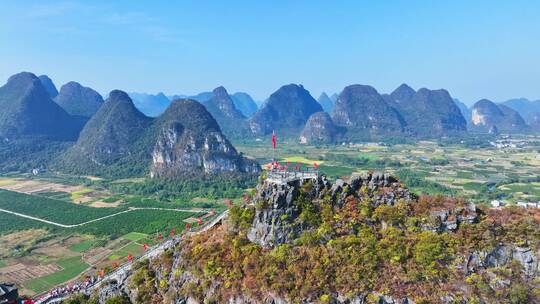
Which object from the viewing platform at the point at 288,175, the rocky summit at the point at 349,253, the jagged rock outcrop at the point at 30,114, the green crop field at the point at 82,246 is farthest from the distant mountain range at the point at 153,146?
the rocky summit at the point at 349,253

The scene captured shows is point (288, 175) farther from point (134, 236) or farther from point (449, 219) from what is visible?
point (134, 236)

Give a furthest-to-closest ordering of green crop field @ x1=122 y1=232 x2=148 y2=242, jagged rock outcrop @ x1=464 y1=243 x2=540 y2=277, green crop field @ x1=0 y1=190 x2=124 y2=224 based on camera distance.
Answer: green crop field @ x1=0 y1=190 x2=124 y2=224 → green crop field @ x1=122 y1=232 x2=148 y2=242 → jagged rock outcrop @ x1=464 y1=243 x2=540 y2=277

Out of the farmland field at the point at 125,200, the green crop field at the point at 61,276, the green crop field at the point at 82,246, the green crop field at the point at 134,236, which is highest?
the farmland field at the point at 125,200

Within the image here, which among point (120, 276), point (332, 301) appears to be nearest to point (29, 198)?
point (120, 276)

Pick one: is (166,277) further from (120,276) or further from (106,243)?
(106,243)

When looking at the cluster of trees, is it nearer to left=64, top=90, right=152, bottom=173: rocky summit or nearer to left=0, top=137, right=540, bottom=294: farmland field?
left=0, top=137, right=540, bottom=294: farmland field

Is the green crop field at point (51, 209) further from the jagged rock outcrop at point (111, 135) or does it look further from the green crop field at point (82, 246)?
the jagged rock outcrop at point (111, 135)

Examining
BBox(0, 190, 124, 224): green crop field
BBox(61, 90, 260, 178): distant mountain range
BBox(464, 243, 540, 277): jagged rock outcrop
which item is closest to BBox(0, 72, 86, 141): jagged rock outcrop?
BBox(61, 90, 260, 178): distant mountain range
